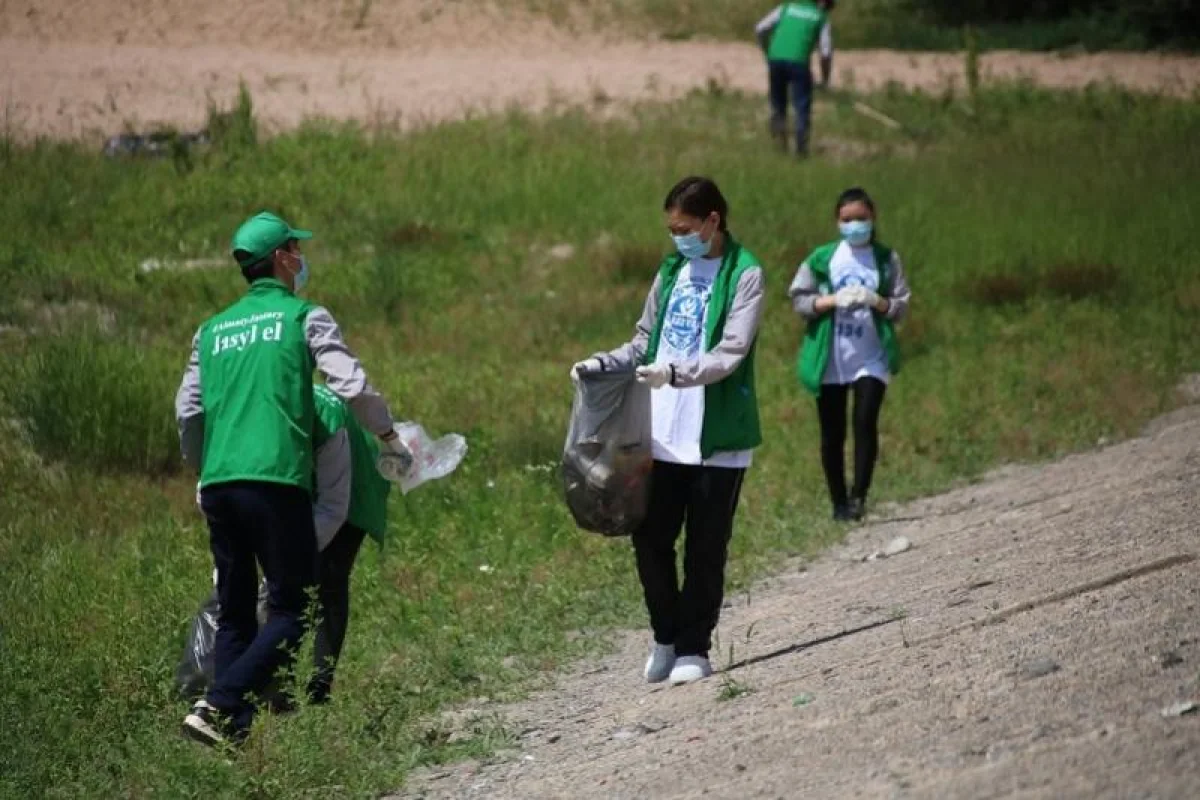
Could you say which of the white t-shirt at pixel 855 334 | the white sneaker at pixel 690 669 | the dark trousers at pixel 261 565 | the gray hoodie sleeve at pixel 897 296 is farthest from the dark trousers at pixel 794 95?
the dark trousers at pixel 261 565

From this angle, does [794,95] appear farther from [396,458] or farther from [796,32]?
[396,458]

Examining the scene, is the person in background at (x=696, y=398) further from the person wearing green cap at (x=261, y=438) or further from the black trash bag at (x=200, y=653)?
the black trash bag at (x=200, y=653)

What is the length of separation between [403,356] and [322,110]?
836 cm

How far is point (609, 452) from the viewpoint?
28.1 ft

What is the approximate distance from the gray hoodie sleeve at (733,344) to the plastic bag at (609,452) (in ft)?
0.69

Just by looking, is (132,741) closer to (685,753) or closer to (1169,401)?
(685,753)

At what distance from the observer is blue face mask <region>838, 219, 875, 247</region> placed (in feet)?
40.4

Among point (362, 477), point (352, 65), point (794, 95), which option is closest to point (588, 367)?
point (362, 477)

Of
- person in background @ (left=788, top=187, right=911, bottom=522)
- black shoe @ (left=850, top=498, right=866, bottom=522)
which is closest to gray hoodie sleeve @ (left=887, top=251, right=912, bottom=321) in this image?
person in background @ (left=788, top=187, right=911, bottom=522)

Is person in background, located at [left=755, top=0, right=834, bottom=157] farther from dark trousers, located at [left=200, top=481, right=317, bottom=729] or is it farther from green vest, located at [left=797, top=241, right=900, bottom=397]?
dark trousers, located at [left=200, top=481, right=317, bottom=729]

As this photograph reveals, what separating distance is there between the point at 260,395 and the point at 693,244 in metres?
1.64

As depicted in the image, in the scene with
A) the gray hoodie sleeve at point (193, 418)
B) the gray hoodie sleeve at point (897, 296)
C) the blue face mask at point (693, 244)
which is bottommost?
the gray hoodie sleeve at point (897, 296)

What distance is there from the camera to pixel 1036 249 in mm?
19531

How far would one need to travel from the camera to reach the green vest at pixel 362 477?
8.46 metres
